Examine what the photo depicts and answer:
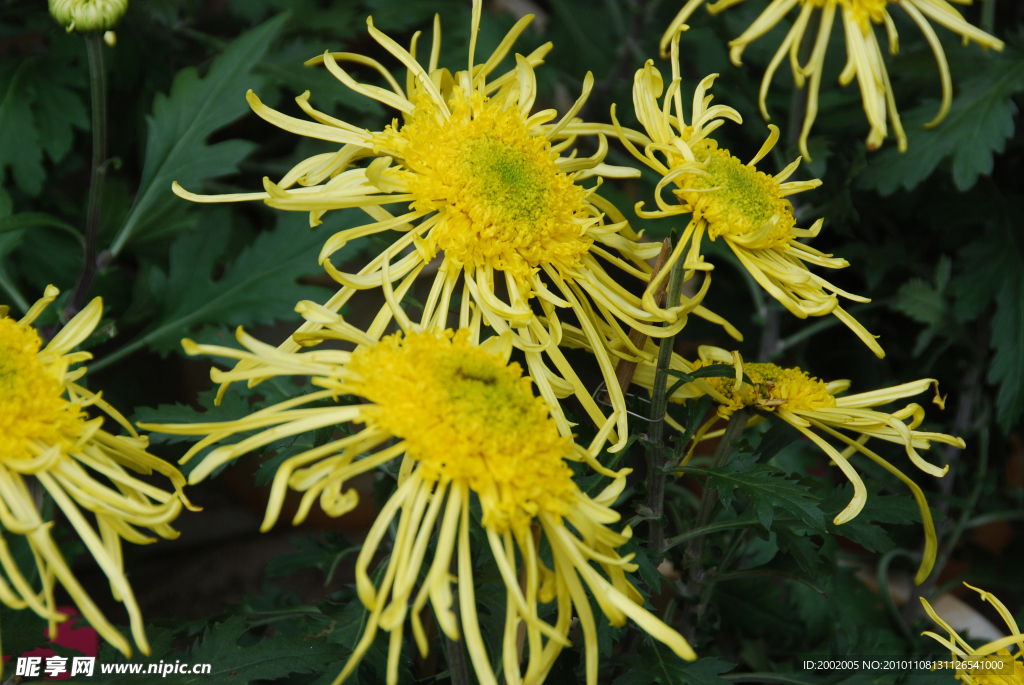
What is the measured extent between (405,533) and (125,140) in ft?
3.16


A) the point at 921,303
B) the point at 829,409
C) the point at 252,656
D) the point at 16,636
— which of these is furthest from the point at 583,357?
the point at 921,303

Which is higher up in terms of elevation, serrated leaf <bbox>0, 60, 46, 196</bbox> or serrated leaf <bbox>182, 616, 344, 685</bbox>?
serrated leaf <bbox>0, 60, 46, 196</bbox>

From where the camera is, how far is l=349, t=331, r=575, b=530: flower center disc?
41cm

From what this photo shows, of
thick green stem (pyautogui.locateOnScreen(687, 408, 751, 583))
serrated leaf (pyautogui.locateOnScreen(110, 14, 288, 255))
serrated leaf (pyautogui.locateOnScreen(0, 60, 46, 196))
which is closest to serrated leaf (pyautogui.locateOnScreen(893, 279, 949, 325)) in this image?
thick green stem (pyautogui.locateOnScreen(687, 408, 751, 583))

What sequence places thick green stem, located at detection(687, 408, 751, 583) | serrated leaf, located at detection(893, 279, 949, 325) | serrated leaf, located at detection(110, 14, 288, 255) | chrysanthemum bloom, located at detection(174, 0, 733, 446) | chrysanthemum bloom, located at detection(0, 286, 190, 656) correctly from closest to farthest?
chrysanthemum bloom, located at detection(0, 286, 190, 656) → chrysanthemum bloom, located at detection(174, 0, 733, 446) → thick green stem, located at detection(687, 408, 751, 583) → serrated leaf, located at detection(110, 14, 288, 255) → serrated leaf, located at detection(893, 279, 949, 325)

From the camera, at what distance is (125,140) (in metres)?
1.11

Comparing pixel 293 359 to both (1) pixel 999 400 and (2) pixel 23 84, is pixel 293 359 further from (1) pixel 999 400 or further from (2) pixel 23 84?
(1) pixel 999 400

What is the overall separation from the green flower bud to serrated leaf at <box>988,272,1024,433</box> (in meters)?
1.02

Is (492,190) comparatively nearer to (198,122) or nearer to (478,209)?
(478,209)

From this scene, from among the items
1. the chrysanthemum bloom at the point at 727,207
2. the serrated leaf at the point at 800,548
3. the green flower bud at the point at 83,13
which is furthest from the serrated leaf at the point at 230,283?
the serrated leaf at the point at 800,548

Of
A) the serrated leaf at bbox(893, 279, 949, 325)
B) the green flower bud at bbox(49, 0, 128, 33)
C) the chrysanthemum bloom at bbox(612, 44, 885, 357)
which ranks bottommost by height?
the serrated leaf at bbox(893, 279, 949, 325)

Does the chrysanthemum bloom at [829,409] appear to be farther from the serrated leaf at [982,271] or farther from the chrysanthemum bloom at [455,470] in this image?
the serrated leaf at [982,271]

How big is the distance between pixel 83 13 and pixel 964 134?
3.02 ft

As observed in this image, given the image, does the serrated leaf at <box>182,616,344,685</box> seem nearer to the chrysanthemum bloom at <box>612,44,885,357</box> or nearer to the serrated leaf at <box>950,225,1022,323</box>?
the chrysanthemum bloom at <box>612,44,885,357</box>
